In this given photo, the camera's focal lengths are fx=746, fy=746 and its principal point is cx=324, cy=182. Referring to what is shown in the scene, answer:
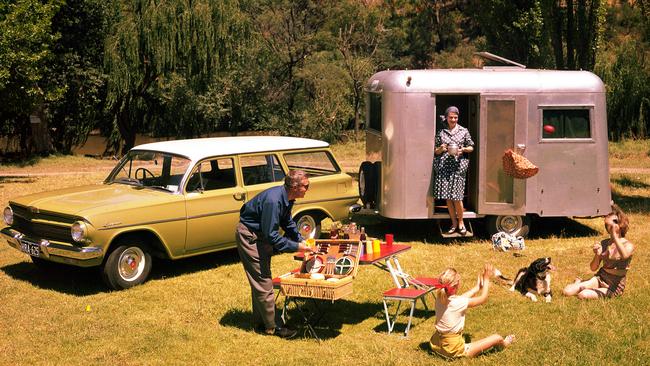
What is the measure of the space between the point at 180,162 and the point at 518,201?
5.02m

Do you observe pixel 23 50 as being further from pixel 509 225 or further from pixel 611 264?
pixel 611 264

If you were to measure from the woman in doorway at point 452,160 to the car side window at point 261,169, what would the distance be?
7.78ft

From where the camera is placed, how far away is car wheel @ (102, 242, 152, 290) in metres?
8.59

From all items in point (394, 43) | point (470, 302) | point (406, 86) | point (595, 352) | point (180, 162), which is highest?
point (394, 43)

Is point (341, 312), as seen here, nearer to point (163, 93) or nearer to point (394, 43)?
point (163, 93)

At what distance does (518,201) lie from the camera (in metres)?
11.1

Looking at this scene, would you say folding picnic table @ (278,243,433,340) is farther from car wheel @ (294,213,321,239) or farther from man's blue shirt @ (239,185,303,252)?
car wheel @ (294,213,321,239)

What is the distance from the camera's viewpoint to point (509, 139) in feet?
36.3

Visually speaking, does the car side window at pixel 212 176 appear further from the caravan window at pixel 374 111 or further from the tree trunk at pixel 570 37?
the tree trunk at pixel 570 37

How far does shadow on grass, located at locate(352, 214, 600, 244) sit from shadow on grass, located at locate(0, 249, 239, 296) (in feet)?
9.67

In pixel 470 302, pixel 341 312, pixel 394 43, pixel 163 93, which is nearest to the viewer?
pixel 470 302

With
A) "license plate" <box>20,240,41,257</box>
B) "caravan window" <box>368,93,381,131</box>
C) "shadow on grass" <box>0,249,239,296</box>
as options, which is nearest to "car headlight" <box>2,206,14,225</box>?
"license plate" <box>20,240,41,257</box>

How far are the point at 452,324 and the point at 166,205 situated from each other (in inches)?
162

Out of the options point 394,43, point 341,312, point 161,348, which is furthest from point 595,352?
point 394,43
